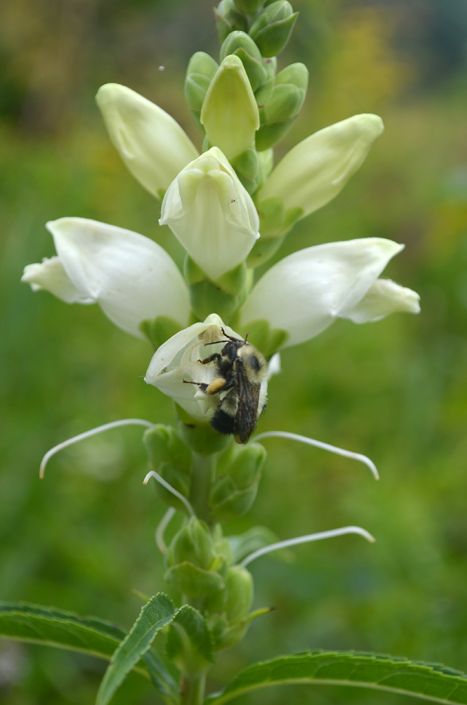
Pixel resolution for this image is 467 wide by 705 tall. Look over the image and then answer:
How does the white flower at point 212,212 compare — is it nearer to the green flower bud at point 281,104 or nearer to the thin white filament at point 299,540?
the green flower bud at point 281,104

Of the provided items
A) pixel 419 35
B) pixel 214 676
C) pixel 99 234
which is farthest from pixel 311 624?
pixel 419 35

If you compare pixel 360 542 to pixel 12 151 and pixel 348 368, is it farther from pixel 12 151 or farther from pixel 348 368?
pixel 12 151

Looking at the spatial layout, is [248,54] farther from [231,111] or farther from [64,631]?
[64,631]

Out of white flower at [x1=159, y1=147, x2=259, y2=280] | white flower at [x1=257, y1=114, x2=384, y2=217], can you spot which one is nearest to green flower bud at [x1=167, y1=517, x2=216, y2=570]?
white flower at [x1=159, y1=147, x2=259, y2=280]

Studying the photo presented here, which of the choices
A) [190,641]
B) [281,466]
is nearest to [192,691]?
[190,641]

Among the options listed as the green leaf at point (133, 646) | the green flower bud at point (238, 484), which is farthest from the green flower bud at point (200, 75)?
the green leaf at point (133, 646)

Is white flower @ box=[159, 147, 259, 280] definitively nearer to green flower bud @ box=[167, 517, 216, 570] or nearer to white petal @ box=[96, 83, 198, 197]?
white petal @ box=[96, 83, 198, 197]
